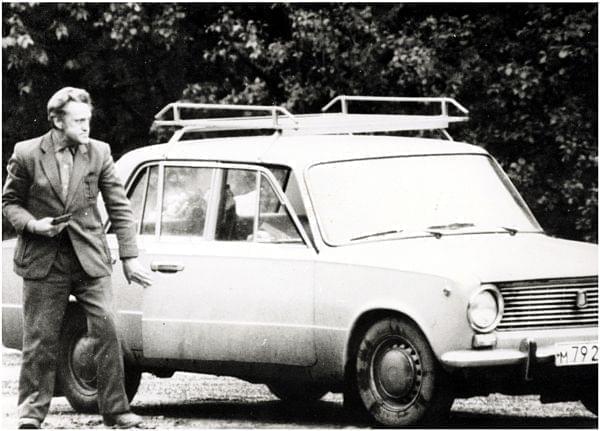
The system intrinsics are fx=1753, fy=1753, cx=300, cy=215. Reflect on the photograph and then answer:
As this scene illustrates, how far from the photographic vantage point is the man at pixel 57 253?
949 centimetres

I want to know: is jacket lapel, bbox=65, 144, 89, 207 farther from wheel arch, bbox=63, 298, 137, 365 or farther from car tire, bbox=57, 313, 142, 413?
car tire, bbox=57, 313, 142, 413

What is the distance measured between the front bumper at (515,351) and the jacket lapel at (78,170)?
2.19 meters

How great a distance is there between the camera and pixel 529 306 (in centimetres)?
938

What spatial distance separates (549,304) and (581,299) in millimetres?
202

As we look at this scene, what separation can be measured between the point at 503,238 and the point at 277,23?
12084 mm

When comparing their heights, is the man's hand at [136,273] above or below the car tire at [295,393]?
above

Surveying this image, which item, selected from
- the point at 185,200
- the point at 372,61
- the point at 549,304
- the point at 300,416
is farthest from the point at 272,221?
the point at 372,61

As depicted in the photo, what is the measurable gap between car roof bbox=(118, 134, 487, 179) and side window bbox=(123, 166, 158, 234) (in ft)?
0.39

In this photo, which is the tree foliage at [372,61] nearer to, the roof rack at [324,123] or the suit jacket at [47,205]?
the roof rack at [324,123]

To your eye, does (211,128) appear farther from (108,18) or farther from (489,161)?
(108,18)

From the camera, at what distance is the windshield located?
33.4 ft

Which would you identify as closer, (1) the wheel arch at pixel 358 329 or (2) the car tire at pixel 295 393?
(1) the wheel arch at pixel 358 329

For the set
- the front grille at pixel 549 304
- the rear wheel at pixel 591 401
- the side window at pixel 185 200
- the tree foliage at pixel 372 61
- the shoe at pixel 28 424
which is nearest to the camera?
the front grille at pixel 549 304

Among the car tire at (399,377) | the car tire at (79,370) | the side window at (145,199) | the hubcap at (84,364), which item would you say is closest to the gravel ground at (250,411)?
the car tire at (79,370)
